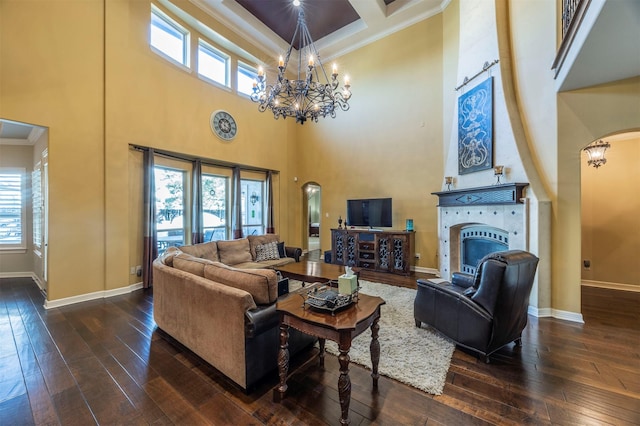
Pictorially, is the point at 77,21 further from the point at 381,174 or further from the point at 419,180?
the point at 419,180

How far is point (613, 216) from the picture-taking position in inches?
177

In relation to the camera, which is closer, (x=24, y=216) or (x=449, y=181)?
(x=449, y=181)

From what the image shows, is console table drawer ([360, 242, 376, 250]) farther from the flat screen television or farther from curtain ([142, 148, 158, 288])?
curtain ([142, 148, 158, 288])

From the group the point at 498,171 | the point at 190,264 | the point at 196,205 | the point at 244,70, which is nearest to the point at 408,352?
the point at 190,264

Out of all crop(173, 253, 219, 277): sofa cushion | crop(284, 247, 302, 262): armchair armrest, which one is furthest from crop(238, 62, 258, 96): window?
crop(173, 253, 219, 277): sofa cushion

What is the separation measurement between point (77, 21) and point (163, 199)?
3111mm

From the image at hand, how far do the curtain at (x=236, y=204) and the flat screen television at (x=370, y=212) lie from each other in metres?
2.92

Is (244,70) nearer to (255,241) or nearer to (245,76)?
(245,76)

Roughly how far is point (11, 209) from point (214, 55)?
219 inches

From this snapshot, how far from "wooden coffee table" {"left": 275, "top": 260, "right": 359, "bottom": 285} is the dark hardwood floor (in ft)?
4.05

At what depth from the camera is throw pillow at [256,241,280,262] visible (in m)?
5.10

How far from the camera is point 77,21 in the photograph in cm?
400

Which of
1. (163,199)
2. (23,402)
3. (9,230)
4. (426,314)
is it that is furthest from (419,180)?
(9,230)

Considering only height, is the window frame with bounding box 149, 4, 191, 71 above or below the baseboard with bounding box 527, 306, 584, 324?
above
